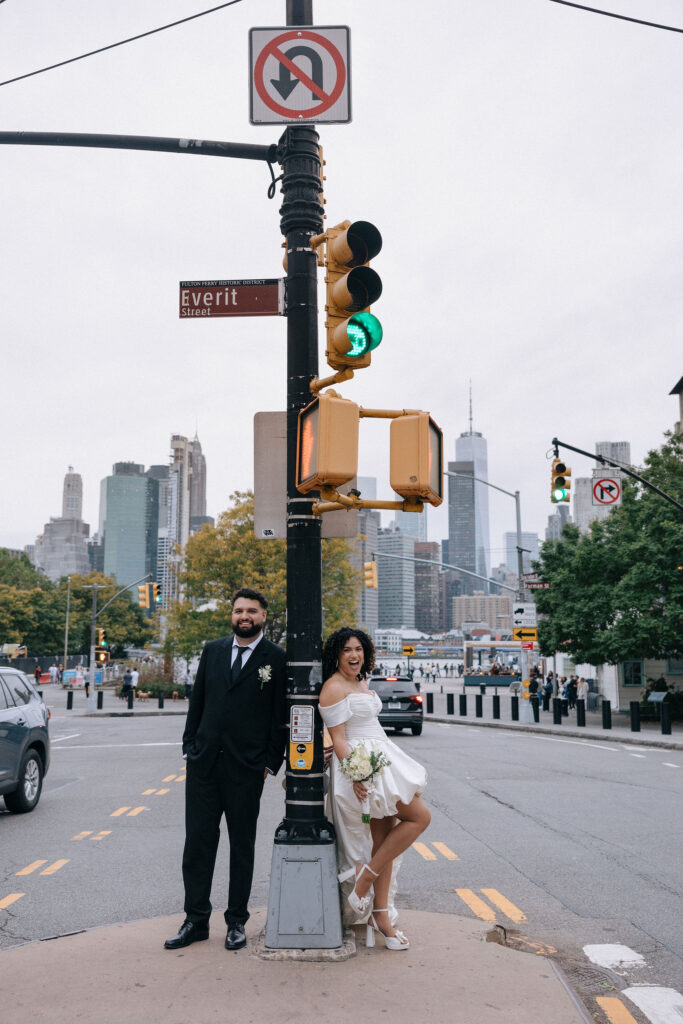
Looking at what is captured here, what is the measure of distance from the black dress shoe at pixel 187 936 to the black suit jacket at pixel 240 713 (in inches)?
33.6

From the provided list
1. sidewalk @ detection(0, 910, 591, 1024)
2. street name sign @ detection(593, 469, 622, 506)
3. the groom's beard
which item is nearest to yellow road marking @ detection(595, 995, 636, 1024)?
sidewalk @ detection(0, 910, 591, 1024)

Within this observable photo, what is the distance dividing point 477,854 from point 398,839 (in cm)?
361

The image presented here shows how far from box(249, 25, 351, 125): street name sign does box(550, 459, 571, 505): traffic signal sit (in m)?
15.9

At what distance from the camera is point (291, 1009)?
413 centimetres

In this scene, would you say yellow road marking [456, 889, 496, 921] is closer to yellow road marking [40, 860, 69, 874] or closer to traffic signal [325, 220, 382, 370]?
yellow road marking [40, 860, 69, 874]

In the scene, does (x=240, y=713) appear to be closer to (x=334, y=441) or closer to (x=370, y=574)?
(x=334, y=441)

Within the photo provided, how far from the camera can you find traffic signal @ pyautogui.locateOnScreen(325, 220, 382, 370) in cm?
498

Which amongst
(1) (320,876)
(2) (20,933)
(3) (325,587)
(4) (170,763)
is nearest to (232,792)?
(1) (320,876)

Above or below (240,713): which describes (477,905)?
below

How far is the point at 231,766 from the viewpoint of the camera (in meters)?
5.21

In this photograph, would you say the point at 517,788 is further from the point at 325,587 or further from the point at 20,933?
the point at 325,587

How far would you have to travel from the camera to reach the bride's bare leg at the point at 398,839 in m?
5.15

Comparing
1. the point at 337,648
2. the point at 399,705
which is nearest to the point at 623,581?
the point at 399,705

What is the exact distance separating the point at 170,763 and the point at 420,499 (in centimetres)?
1305
